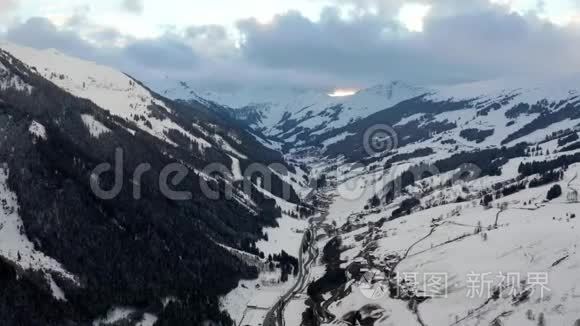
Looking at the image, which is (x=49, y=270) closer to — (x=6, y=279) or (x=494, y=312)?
(x=6, y=279)

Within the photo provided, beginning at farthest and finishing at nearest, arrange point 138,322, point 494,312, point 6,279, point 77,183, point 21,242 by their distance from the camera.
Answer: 1. point 77,183
2. point 21,242
3. point 138,322
4. point 6,279
5. point 494,312

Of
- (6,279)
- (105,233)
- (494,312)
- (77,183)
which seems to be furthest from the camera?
(77,183)

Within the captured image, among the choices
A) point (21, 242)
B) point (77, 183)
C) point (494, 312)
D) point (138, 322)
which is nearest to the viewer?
point (494, 312)

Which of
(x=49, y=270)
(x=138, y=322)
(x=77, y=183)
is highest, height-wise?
(x=77, y=183)

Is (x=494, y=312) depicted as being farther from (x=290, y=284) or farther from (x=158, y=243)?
(x=158, y=243)

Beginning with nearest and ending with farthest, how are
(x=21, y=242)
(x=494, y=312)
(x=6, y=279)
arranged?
(x=494, y=312)
(x=6, y=279)
(x=21, y=242)

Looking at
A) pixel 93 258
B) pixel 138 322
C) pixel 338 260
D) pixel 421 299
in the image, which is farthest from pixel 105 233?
pixel 421 299

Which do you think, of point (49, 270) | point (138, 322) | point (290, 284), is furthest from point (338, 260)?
point (49, 270)

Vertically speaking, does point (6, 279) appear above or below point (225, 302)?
above

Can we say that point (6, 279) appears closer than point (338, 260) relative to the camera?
Yes
